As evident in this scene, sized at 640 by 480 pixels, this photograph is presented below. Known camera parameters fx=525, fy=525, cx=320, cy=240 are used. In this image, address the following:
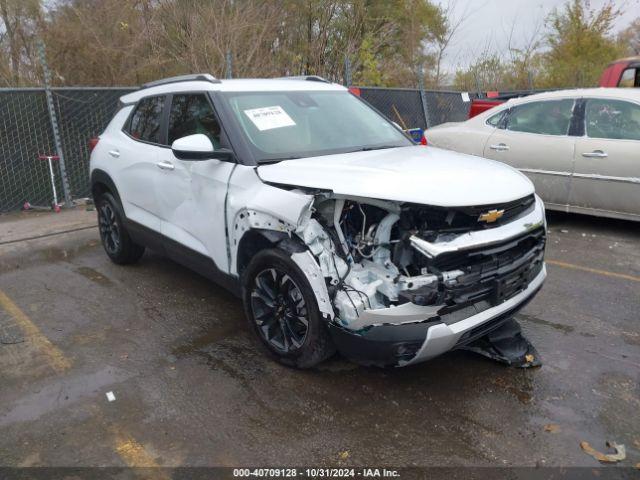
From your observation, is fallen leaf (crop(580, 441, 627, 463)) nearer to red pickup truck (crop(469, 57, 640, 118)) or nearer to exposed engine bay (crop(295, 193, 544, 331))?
exposed engine bay (crop(295, 193, 544, 331))

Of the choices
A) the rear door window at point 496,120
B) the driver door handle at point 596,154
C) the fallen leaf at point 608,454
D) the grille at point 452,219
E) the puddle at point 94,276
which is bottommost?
the fallen leaf at point 608,454

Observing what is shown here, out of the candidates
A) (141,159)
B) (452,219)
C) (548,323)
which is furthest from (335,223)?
(141,159)

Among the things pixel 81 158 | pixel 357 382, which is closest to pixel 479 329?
pixel 357 382

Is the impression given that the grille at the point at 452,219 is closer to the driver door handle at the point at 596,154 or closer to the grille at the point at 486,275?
the grille at the point at 486,275

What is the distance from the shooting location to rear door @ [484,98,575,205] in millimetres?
6227

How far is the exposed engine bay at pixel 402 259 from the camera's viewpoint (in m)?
2.67

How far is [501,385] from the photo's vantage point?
3166 mm

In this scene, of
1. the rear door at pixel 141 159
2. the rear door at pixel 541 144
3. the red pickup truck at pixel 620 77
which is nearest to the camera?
the rear door at pixel 141 159

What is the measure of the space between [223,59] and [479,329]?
30.8 feet

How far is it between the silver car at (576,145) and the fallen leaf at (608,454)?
3.98m

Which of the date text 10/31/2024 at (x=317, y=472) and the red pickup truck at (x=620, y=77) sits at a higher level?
the red pickup truck at (x=620, y=77)

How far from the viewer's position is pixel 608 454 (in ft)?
8.45

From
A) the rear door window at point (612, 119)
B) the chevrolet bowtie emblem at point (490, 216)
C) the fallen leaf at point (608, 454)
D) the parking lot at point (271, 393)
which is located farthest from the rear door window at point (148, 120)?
the rear door window at point (612, 119)

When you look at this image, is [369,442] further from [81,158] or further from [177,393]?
[81,158]
